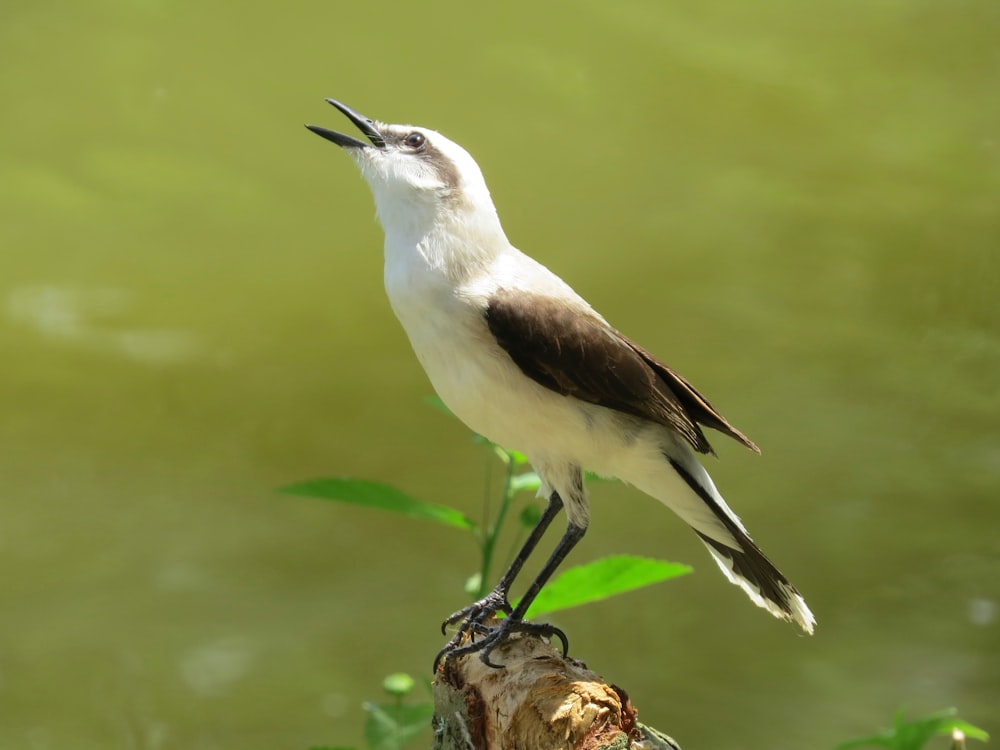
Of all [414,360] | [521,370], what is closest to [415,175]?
[521,370]

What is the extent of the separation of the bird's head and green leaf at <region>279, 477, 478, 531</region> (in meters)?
0.60

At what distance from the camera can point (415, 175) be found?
8.19 feet

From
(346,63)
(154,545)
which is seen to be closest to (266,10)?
(346,63)

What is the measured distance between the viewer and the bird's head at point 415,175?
8.06 feet

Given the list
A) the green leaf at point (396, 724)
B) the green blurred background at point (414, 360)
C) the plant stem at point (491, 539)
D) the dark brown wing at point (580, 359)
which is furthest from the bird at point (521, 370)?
the green blurred background at point (414, 360)

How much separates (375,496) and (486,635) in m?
0.42

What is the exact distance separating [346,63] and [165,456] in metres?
1.87

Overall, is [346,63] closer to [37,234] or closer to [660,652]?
[37,234]

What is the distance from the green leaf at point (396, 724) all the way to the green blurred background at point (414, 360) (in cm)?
217

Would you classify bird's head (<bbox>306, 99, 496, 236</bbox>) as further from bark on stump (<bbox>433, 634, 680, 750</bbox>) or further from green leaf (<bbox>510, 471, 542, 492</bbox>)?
bark on stump (<bbox>433, 634, 680, 750</bbox>)

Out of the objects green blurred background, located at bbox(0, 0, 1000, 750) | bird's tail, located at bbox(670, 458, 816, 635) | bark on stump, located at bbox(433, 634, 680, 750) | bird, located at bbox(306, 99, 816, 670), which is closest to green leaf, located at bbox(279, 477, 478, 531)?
bird, located at bbox(306, 99, 816, 670)

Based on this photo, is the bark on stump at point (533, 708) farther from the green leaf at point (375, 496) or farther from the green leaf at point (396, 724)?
the green leaf at point (396, 724)

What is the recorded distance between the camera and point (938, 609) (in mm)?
5238

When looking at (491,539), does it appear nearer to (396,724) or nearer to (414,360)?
(396,724)
